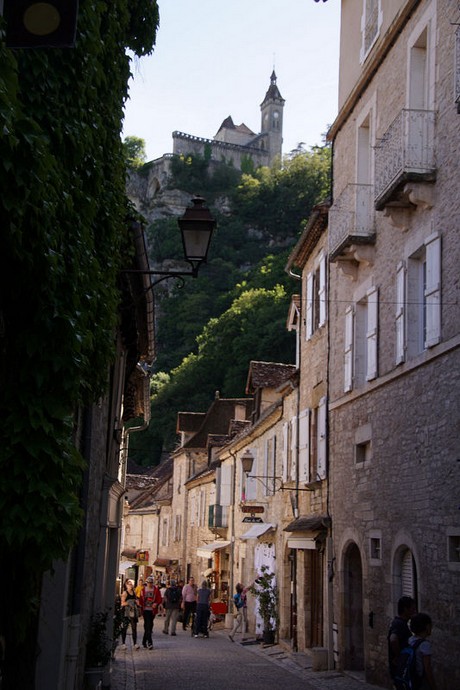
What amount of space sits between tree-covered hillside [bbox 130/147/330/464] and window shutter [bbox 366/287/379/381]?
48.1 metres

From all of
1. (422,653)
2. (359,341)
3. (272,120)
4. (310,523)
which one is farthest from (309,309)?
(272,120)

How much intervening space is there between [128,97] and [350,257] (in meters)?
8.75

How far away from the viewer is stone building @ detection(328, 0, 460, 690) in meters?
12.8

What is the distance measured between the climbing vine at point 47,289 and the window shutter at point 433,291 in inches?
267

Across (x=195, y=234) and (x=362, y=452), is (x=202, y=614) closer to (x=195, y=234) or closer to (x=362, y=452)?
(x=362, y=452)

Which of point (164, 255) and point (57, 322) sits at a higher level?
point (164, 255)

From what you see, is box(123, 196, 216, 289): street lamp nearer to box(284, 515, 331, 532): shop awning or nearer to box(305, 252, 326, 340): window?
box(284, 515, 331, 532): shop awning

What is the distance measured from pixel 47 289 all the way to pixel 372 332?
10.7 meters

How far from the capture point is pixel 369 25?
1755 cm

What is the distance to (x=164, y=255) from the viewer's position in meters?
100

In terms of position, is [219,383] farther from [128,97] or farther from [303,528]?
[128,97]

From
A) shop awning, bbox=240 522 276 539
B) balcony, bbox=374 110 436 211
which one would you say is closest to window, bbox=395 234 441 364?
balcony, bbox=374 110 436 211

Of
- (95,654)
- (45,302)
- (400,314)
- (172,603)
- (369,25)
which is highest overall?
(369,25)

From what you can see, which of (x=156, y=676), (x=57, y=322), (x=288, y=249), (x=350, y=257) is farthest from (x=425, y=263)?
(x=288, y=249)
